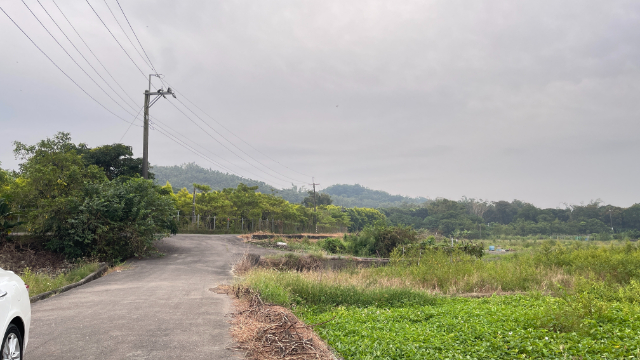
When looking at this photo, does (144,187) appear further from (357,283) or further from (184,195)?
(184,195)

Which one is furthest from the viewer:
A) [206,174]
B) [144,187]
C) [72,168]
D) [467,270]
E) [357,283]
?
[206,174]

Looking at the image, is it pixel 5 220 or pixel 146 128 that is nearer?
pixel 5 220

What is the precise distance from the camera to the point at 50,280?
13.4 meters

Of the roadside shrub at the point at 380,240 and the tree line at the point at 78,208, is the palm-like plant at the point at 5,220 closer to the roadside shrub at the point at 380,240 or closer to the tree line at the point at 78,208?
the tree line at the point at 78,208

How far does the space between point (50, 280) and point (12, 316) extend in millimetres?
10520

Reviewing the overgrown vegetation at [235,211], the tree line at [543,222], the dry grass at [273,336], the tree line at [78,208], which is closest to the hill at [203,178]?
the tree line at [543,222]

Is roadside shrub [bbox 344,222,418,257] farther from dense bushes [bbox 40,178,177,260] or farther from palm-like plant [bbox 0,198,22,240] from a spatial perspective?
palm-like plant [bbox 0,198,22,240]

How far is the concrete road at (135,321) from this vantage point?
6246 millimetres

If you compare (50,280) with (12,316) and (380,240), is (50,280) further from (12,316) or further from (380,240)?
(380,240)

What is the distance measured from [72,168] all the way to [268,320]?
50.5 feet

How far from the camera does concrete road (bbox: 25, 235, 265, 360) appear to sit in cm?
625

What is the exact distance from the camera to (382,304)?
1131 cm

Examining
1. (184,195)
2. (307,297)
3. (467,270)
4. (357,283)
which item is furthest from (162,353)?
(184,195)

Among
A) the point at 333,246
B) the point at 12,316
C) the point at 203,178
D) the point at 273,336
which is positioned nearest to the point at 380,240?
the point at 333,246
